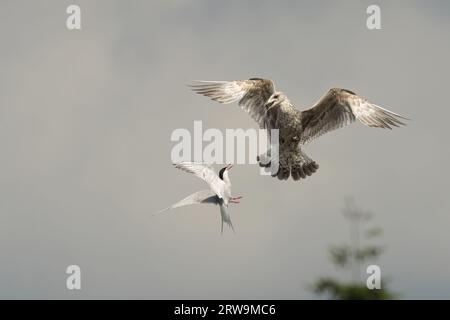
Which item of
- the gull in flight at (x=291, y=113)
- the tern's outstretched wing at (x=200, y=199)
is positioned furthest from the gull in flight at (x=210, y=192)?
the gull in flight at (x=291, y=113)

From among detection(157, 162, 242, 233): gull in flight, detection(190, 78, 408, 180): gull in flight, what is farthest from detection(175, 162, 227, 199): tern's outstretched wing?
detection(190, 78, 408, 180): gull in flight

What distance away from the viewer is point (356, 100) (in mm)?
23828

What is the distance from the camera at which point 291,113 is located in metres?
23.6

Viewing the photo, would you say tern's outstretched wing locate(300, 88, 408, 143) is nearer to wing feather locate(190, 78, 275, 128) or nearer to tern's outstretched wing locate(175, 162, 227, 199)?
wing feather locate(190, 78, 275, 128)

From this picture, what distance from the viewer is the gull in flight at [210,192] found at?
20.9m

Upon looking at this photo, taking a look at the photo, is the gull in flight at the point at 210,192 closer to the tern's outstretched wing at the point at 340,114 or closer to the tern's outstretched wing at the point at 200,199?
the tern's outstretched wing at the point at 200,199

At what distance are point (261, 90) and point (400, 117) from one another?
3.58 m

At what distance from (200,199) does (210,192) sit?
1.04 feet

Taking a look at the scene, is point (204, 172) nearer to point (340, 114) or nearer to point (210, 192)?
point (210, 192)

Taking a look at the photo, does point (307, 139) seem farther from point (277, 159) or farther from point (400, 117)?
point (400, 117)

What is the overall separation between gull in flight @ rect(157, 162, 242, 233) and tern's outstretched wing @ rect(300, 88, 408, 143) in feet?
12.3

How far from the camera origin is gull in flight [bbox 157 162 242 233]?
20.9 meters

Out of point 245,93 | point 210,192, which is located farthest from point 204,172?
point 245,93

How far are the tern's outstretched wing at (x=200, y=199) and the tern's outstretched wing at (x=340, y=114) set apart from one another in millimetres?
4022
